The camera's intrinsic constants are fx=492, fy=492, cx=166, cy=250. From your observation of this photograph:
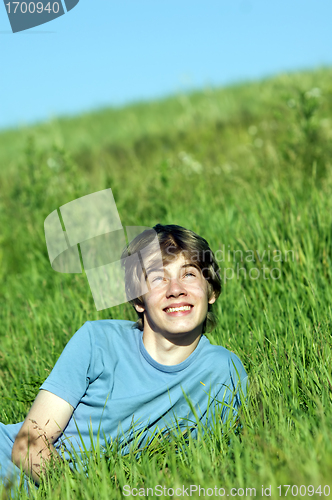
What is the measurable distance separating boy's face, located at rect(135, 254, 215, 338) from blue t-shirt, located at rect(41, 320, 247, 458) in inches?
5.5

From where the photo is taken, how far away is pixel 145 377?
6.66 ft

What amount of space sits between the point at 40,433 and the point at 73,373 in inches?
9.8

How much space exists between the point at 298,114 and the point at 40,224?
2792mm

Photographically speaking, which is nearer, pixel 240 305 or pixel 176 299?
pixel 176 299

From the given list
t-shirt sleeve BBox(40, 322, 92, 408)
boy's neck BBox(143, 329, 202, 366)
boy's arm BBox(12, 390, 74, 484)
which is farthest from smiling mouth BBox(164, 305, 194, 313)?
boy's arm BBox(12, 390, 74, 484)

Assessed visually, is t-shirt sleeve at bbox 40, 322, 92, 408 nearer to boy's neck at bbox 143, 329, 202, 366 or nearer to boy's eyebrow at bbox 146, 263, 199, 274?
boy's neck at bbox 143, 329, 202, 366

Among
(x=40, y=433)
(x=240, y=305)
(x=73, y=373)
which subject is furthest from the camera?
(x=240, y=305)

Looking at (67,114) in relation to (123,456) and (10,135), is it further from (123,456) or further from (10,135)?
(123,456)

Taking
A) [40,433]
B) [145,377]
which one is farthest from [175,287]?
[40,433]

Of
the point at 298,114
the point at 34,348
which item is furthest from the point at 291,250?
the point at 298,114

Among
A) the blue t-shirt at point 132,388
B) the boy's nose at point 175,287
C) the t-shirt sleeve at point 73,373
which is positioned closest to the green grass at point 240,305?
the blue t-shirt at point 132,388

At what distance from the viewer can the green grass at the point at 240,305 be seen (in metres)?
1.52

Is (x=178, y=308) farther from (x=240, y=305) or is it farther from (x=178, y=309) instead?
(x=240, y=305)

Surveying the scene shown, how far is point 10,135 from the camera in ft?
53.6
